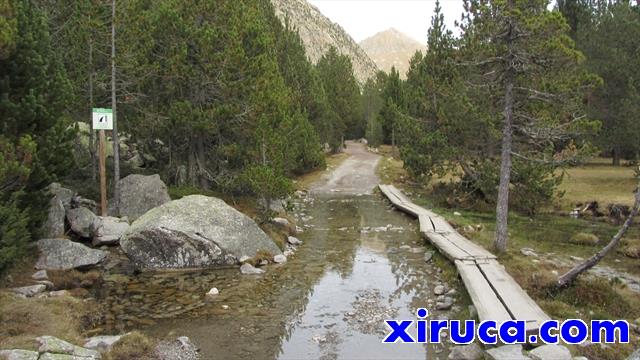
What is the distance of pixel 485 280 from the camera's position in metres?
12.4

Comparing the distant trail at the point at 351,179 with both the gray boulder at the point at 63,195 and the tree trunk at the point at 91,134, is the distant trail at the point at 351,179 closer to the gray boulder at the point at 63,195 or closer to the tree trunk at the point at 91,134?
the tree trunk at the point at 91,134

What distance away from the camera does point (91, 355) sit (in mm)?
8227

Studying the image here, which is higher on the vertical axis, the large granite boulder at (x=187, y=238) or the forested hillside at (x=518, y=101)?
the forested hillside at (x=518, y=101)

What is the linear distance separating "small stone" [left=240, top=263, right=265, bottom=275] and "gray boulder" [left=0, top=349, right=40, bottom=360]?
7171 mm

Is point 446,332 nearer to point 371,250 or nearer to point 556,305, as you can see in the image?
point 556,305

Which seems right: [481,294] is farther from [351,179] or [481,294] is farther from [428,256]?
[351,179]

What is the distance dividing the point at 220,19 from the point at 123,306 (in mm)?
11938

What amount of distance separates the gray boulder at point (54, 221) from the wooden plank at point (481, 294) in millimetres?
11639

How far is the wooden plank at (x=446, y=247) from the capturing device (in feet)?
48.9

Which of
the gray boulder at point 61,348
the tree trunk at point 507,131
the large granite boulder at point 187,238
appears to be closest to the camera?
the gray boulder at point 61,348

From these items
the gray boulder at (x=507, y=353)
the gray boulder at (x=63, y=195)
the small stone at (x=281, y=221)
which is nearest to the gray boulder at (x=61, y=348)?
the gray boulder at (x=507, y=353)

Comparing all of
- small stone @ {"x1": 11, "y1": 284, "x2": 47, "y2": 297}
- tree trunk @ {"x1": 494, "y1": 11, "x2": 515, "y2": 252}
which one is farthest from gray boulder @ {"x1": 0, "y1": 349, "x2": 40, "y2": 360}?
tree trunk @ {"x1": 494, "y1": 11, "x2": 515, "y2": 252}

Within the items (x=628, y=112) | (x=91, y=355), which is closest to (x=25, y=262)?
(x=91, y=355)

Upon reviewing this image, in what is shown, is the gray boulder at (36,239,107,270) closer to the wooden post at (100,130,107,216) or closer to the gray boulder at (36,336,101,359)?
the wooden post at (100,130,107,216)
